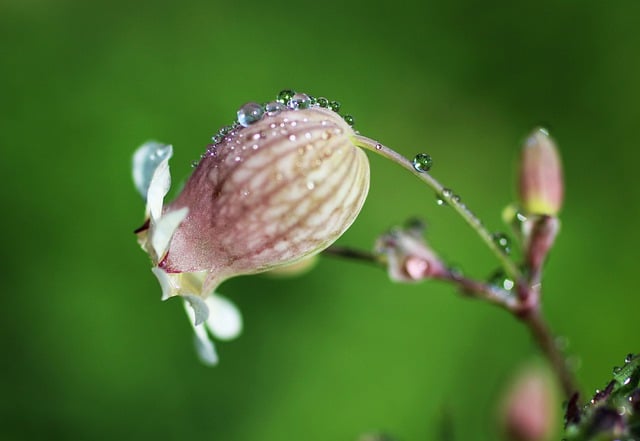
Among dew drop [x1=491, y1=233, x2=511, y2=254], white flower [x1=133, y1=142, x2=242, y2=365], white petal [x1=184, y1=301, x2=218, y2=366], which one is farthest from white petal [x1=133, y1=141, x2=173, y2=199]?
dew drop [x1=491, y1=233, x2=511, y2=254]

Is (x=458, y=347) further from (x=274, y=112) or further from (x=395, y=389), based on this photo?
(x=274, y=112)

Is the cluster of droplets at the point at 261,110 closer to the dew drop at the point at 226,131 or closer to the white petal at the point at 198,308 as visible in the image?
the dew drop at the point at 226,131

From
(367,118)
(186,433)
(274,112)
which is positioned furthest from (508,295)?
(367,118)

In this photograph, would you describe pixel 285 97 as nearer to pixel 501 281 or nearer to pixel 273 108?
pixel 273 108

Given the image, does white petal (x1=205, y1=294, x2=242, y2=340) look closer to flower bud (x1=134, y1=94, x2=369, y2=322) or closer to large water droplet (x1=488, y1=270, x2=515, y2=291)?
flower bud (x1=134, y1=94, x2=369, y2=322)

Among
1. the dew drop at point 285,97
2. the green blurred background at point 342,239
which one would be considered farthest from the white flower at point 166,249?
the green blurred background at point 342,239

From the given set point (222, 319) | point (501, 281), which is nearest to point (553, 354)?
point (501, 281)
